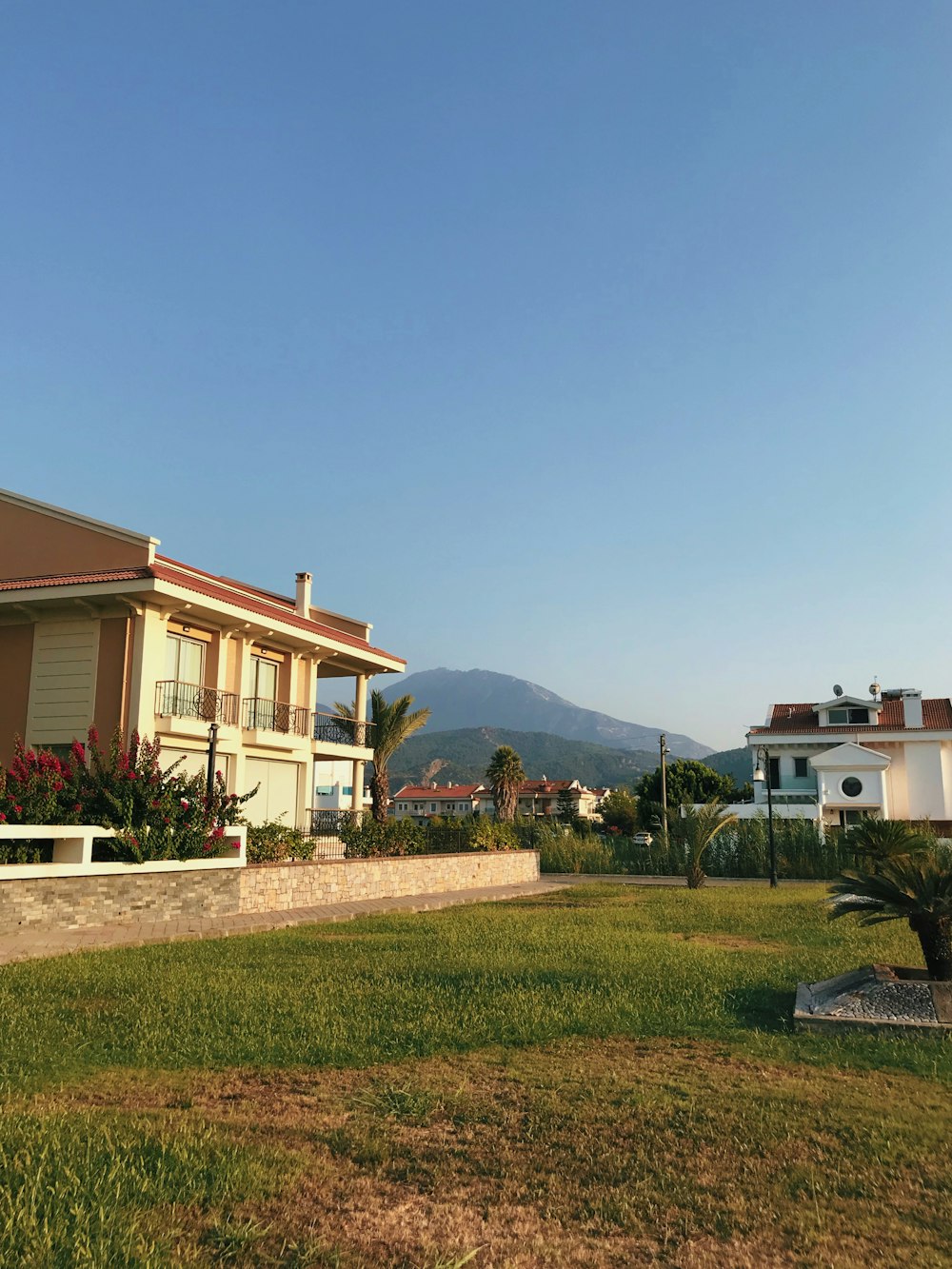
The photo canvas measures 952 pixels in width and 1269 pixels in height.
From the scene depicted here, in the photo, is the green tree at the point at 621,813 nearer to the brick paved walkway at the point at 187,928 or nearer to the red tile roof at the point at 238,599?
the red tile roof at the point at 238,599

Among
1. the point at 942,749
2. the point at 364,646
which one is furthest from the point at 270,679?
the point at 942,749

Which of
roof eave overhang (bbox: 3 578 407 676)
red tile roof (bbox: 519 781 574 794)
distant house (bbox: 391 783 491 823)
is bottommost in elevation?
distant house (bbox: 391 783 491 823)

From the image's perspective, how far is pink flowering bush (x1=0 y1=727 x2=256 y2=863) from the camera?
44.3ft

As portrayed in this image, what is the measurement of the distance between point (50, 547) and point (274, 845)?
31.2 feet

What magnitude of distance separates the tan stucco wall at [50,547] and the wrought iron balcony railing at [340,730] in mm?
7890

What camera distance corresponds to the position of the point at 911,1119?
4945 mm

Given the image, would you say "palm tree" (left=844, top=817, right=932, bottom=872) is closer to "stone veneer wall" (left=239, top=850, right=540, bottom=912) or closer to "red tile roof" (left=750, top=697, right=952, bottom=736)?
"stone veneer wall" (left=239, top=850, right=540, bottom=912)

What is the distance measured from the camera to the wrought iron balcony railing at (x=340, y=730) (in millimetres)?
27812

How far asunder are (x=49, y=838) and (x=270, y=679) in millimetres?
12064

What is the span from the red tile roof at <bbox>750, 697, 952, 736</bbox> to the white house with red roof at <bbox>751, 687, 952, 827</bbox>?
44 mm

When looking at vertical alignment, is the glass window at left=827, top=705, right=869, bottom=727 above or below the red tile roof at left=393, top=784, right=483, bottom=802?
above

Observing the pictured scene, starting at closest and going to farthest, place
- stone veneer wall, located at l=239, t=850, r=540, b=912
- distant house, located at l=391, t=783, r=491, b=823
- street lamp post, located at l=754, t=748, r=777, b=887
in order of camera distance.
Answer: stone veneer wall, located at l=239, t=850, r=540, b=912 → street lamp post, located at l=754, t=748, r=777, b=887 → distant house, located at l=391, t=783, r=491, b=823

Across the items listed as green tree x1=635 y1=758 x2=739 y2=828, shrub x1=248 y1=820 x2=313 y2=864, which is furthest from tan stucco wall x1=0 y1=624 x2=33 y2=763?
green tree x1=635 y1=758 x2=739 y2=828

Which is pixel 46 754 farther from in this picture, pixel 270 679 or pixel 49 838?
pixel 270 679
